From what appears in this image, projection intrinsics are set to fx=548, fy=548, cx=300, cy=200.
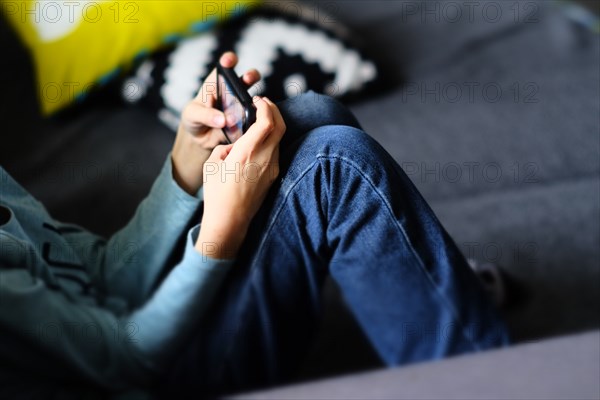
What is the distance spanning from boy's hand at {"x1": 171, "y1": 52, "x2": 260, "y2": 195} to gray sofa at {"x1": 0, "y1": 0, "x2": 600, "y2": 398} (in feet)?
0.17

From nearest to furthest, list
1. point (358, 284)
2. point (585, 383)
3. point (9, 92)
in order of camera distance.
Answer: point (585, 383)
point (358, 284)
point (9, 92)

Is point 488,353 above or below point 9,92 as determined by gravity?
below

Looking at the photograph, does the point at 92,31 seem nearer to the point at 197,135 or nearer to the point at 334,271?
the point at 197,135

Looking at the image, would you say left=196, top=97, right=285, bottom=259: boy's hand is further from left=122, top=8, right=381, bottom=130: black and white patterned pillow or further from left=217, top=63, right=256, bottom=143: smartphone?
left=122, top=8, right=381, bottom=130: black and white patterned pillow

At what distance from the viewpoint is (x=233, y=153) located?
46 centimetres

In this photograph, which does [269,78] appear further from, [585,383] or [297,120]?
[585,383]

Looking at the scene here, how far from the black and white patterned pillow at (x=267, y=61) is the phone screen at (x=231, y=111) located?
0.21 m

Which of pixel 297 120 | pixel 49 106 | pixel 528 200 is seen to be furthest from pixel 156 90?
pixel 528 200

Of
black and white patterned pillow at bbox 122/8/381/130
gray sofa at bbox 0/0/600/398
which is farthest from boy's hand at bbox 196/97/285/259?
black and white patterned pillow at bbox 122/8/381/130

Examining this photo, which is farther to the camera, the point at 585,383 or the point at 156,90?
the point at 156,90

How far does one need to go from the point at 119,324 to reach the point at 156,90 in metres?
0.35

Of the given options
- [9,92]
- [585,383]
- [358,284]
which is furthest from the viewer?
[9,92]

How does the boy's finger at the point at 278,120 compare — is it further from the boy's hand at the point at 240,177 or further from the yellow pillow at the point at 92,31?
the yellow pillow at the point at 92,31

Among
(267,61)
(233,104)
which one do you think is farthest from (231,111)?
(267,61)
